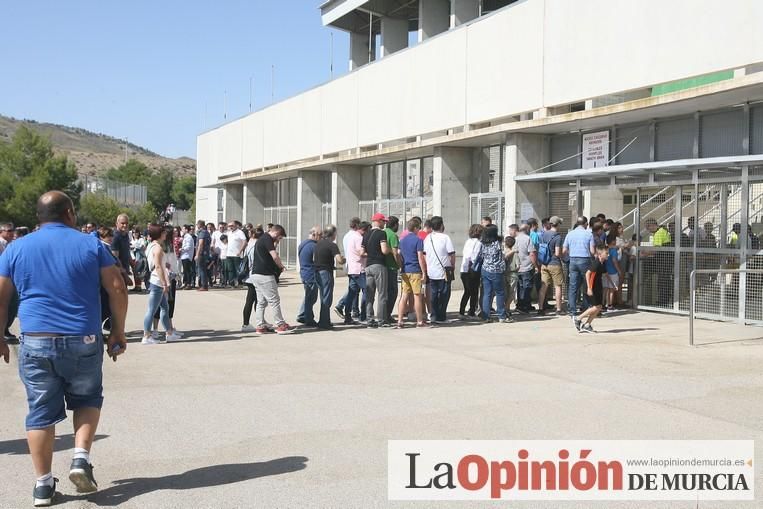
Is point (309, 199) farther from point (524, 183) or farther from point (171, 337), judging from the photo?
point (171, 337)

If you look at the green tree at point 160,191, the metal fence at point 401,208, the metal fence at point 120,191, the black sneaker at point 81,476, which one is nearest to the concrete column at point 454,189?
the metal fence at point 401,208

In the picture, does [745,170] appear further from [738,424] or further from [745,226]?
[738,424]

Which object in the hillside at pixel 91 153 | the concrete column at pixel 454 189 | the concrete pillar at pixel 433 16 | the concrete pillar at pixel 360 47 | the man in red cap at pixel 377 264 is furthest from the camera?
the hillside at pixel 91 153

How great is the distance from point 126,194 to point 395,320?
64.2 metres

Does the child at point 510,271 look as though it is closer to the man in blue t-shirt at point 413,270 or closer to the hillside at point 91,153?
the man in blue t-shirt at point 413,270

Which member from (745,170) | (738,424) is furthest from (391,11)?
(738,424)

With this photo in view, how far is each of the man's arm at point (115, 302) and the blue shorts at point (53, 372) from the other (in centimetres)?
21

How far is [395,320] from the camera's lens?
1458 centimetres

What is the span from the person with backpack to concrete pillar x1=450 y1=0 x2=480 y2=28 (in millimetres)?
10277

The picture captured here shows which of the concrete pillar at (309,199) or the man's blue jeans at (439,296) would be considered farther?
the concrete pillar at (309,199)

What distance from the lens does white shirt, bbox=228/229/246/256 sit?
21.6 meters

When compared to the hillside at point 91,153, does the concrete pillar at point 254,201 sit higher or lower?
lower

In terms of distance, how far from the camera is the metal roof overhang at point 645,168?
1277 centimetres

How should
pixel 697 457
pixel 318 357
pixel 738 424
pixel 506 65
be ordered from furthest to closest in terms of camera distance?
pixel 506 65, pixel 318 357, pixel 738 424, pixel 697 457
